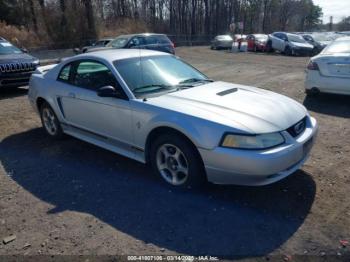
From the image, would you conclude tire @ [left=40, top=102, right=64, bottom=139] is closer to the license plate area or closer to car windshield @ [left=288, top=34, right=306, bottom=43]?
the license plate area

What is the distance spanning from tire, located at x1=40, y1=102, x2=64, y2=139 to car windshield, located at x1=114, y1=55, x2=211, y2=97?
176 cm

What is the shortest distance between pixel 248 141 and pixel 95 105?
87.3 inches

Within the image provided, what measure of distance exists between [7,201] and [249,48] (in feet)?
88.0

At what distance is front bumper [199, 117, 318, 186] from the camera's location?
3449mm

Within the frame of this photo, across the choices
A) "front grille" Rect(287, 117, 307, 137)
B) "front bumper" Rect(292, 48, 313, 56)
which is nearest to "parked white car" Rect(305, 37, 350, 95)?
"front grille" Rect(287, 117, 307, 137)

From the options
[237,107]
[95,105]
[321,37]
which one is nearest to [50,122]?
[95,105]

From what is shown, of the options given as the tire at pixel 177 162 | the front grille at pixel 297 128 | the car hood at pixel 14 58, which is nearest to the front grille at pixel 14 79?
the car hood at pixel 14 58

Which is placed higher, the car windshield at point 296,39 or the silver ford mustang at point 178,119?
the silver ford mustang at point 178,119

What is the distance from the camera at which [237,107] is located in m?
3.90

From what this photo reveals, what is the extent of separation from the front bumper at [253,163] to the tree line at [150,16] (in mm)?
29174

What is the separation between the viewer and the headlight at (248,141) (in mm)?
3500

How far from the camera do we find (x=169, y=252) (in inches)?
120

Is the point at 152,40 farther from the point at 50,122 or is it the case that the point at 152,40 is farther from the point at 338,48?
the point at 50,122

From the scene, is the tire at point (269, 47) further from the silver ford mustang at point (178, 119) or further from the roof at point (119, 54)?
the roof at point (119, 54)
